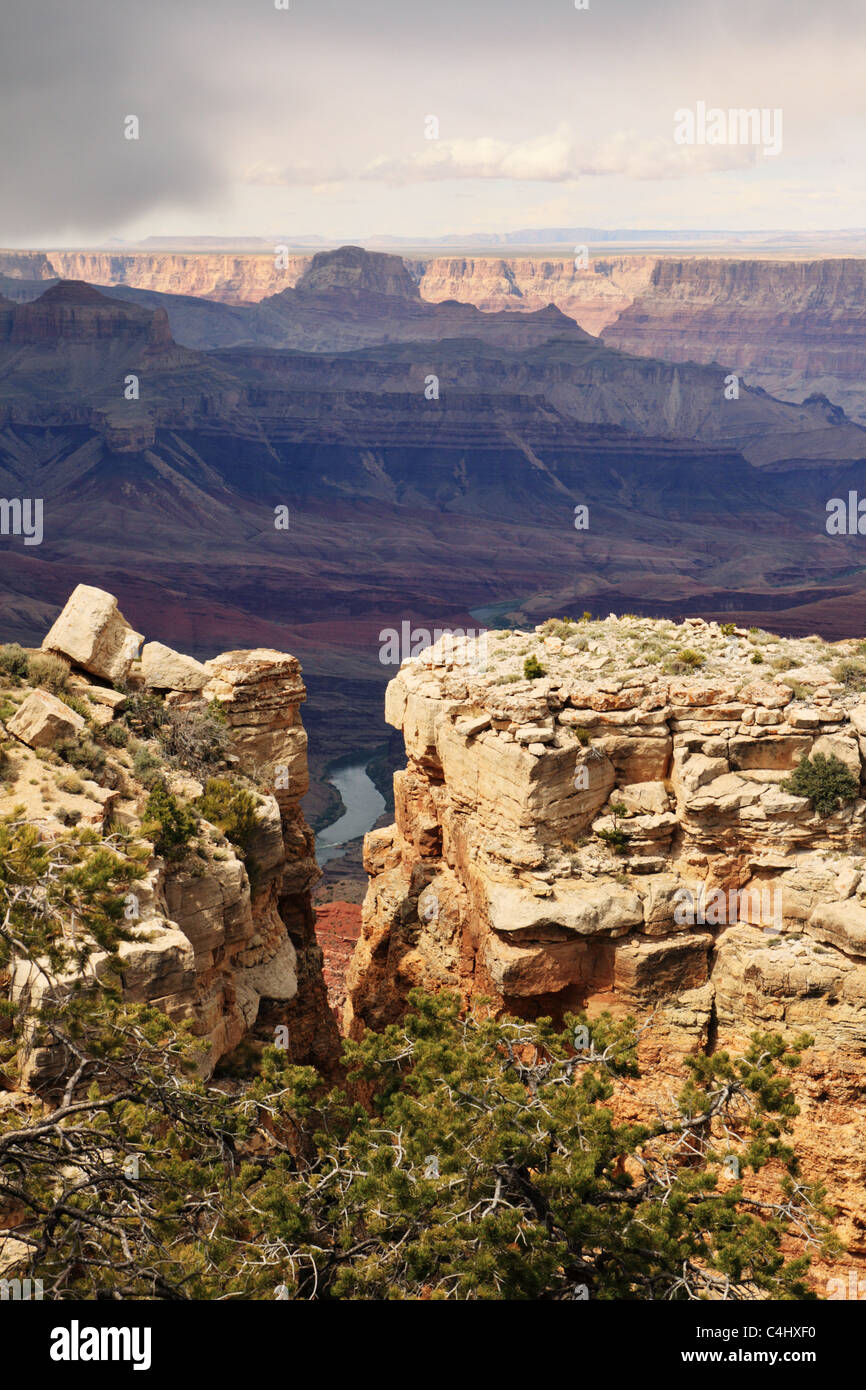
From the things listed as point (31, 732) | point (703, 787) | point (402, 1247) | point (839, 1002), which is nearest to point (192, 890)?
point (31, 732)

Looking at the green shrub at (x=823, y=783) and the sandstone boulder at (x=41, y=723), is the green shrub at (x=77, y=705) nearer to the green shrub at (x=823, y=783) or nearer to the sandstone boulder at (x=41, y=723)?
the sandstone boulder at (x=41, y=723)

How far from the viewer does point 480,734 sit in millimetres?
27062

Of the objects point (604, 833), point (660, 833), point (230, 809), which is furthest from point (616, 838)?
point (230, 809)

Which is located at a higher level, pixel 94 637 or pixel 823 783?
pixel 94 637

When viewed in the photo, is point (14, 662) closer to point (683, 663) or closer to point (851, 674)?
point (683, 663)

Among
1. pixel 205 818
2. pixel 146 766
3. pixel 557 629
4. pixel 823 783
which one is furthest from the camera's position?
pixel 557 629

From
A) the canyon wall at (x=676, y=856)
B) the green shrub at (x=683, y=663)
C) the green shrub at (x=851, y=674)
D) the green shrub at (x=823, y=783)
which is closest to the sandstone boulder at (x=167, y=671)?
the canyon wall at (x=676, y=856)

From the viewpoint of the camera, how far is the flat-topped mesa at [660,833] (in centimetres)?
2552

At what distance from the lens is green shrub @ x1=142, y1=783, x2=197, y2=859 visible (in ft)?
69.7

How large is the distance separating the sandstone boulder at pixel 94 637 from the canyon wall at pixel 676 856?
6830 millimetres

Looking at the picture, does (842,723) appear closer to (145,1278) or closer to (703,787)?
(703,787)

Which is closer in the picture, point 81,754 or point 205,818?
Result: point 81,754

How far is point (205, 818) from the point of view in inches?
915

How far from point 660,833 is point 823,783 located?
3.28m
